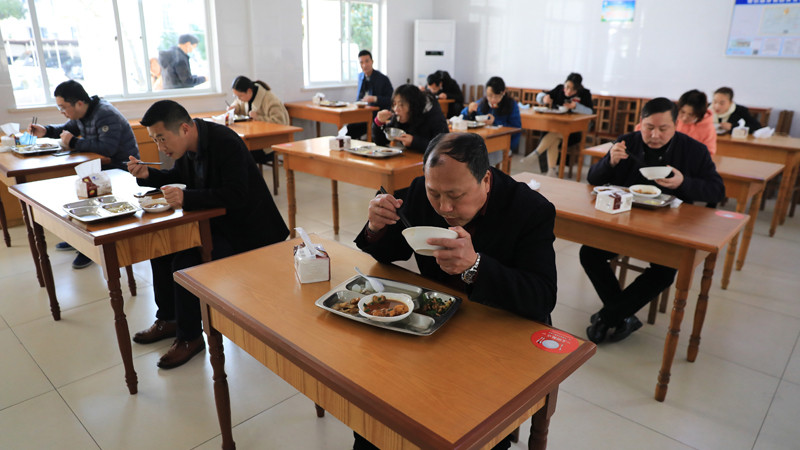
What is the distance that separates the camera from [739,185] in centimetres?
323

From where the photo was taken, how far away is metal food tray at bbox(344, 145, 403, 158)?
3.45 m

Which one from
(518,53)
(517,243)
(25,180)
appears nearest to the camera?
(517,243)

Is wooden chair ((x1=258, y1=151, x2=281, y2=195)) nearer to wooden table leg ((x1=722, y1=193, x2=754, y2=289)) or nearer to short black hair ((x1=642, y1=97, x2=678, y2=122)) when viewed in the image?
short black hair ((x1=642, y1=97, x2=678, y2=122))

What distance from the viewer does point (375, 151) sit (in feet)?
11.6

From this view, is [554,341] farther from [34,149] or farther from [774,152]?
[774,152]

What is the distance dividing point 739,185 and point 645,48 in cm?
395

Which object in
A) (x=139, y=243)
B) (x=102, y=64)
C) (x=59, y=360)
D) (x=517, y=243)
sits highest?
(x=102, y=64)

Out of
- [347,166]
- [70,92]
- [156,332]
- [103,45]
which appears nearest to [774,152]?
[347,166]

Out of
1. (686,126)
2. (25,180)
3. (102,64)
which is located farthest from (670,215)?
(102,64)

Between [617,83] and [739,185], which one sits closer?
[739,185]

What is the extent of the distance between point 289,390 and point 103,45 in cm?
503

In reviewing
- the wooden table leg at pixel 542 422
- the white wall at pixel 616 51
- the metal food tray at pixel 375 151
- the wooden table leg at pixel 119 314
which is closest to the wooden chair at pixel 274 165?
the metal food tray at pixel 375 151

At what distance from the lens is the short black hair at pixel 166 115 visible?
2236mm

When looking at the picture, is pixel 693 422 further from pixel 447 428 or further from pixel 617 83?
pixel 617 83
